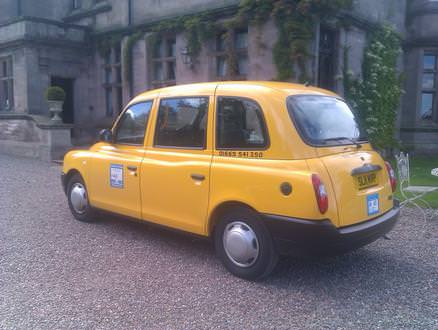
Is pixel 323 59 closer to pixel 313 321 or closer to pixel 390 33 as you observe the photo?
pixel 390 33

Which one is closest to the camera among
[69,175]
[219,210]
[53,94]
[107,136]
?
[219,210]

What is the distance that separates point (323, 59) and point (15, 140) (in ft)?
36.4

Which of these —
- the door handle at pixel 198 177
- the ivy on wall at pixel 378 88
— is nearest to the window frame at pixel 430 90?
the ivy on wall at pixel 378 88

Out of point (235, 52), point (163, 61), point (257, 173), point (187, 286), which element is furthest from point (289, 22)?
point (187, 286)

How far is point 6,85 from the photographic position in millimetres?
15992

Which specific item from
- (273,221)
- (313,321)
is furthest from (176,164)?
(313,321)

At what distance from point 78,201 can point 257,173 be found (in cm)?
346

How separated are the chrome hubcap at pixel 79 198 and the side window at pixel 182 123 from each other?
1.85 meters

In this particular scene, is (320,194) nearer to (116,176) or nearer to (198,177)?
(198,177)

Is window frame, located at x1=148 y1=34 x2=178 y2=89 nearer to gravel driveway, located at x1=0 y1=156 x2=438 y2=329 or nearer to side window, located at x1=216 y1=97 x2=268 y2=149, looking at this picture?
gravel driveway, located at x1=0 y1=156 x2=438 y2=329

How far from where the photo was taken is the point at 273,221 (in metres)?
3.79

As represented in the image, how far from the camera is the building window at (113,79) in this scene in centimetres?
1561

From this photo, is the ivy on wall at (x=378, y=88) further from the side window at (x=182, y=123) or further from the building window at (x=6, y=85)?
the building window at (x=6, y=85)

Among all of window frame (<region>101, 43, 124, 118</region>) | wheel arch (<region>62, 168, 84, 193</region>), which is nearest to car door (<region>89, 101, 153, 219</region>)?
wheel arch (<region>62, 168, 84, 193</region>)
